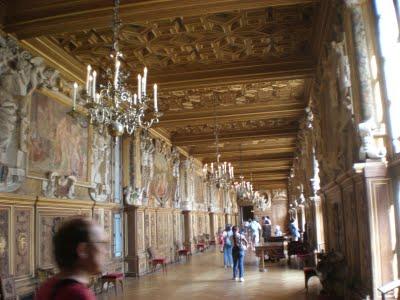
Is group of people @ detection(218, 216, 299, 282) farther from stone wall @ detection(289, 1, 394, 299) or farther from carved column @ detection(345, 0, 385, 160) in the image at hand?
carved column @ detection(345, 0, 385, 160)


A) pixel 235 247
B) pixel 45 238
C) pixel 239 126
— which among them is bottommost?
pixel 235 247

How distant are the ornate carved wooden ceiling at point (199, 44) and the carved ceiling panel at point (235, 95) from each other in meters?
0.03

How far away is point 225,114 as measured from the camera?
14.8 meters

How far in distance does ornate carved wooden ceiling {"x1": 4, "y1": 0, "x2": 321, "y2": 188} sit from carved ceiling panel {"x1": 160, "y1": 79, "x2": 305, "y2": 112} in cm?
3

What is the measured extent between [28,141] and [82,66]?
285 centimetres

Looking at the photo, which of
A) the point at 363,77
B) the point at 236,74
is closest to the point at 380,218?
the point at 363,77

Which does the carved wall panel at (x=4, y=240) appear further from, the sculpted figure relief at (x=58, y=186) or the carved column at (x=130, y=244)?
the carved column at (x=130, y=244)

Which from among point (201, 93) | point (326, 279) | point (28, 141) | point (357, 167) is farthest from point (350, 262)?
point (201, 93)

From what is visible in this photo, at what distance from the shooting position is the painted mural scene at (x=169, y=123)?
5621 millimetres

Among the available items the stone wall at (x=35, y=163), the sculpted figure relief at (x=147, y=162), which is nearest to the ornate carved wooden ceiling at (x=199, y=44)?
the stone wall at (x=35, y=163)

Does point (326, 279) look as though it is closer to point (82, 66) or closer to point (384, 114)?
point (384, 114)

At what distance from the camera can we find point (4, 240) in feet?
24.7

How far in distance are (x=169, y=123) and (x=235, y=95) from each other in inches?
121

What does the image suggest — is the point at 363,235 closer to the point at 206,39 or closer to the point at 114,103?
the point at 114,103
